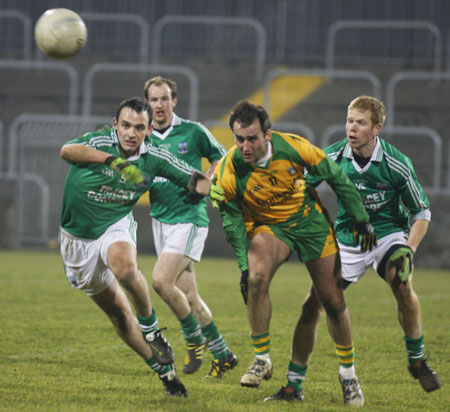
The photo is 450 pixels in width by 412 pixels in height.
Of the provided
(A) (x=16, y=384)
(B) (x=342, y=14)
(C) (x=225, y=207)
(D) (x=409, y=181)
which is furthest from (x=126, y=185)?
(B) (x=342, y=14)

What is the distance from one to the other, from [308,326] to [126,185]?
1548mm

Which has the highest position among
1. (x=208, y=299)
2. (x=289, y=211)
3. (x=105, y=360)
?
(x=289, y=211)

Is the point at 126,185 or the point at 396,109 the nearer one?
the point at 126,185

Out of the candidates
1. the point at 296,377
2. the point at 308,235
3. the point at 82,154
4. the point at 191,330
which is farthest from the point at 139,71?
the point at 296,377

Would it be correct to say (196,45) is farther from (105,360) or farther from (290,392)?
(290,392)

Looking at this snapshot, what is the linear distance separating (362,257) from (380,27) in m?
14.7

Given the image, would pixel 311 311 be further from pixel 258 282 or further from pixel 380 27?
pixel 380 27

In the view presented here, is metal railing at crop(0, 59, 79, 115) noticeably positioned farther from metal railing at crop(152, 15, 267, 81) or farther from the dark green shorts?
the dark green shorts

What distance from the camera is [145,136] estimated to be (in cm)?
546

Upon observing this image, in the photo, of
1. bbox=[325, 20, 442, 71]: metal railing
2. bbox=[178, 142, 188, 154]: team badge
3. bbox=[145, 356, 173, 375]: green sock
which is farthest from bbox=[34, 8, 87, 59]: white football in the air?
bbox=[325, 20, 442, 71]: metal railing

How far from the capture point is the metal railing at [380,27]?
19.1 metres

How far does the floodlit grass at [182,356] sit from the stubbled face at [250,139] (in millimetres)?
1565

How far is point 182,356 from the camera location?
6.92 m

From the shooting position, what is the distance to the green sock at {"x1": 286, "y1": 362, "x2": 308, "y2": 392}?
5293 mm
